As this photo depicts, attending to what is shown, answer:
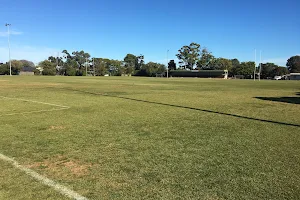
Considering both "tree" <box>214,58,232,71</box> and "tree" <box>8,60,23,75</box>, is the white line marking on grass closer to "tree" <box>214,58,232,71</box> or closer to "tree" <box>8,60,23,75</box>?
"tree" <box>214,58,232,71</box>

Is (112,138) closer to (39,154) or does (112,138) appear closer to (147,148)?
(147,148)

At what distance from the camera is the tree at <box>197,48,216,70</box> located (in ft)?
459

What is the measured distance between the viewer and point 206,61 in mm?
141000

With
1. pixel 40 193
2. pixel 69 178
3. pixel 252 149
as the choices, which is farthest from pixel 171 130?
pixel 40 193

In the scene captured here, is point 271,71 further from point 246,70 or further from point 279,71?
point 246,70

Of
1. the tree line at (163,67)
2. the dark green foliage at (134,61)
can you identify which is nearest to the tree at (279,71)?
the tree line at (163,67)

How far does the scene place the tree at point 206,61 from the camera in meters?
140

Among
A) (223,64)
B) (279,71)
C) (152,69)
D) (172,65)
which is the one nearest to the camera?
(279,71)

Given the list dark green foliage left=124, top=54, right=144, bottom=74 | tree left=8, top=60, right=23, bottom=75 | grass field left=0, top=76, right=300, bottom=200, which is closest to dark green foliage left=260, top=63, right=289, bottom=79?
dark green foliage left=124, top=54, right=144, bottom=74

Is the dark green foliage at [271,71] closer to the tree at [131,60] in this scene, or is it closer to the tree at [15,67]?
the tree at [131,60]

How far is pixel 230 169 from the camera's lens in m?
4.79

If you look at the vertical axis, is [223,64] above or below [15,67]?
above

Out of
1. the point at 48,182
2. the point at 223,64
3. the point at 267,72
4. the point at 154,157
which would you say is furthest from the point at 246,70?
the point at 48,182

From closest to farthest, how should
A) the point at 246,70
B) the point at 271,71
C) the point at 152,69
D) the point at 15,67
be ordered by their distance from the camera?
the point at 246,70
the point at 271,71
the point at 15,67
the point at 152,69
